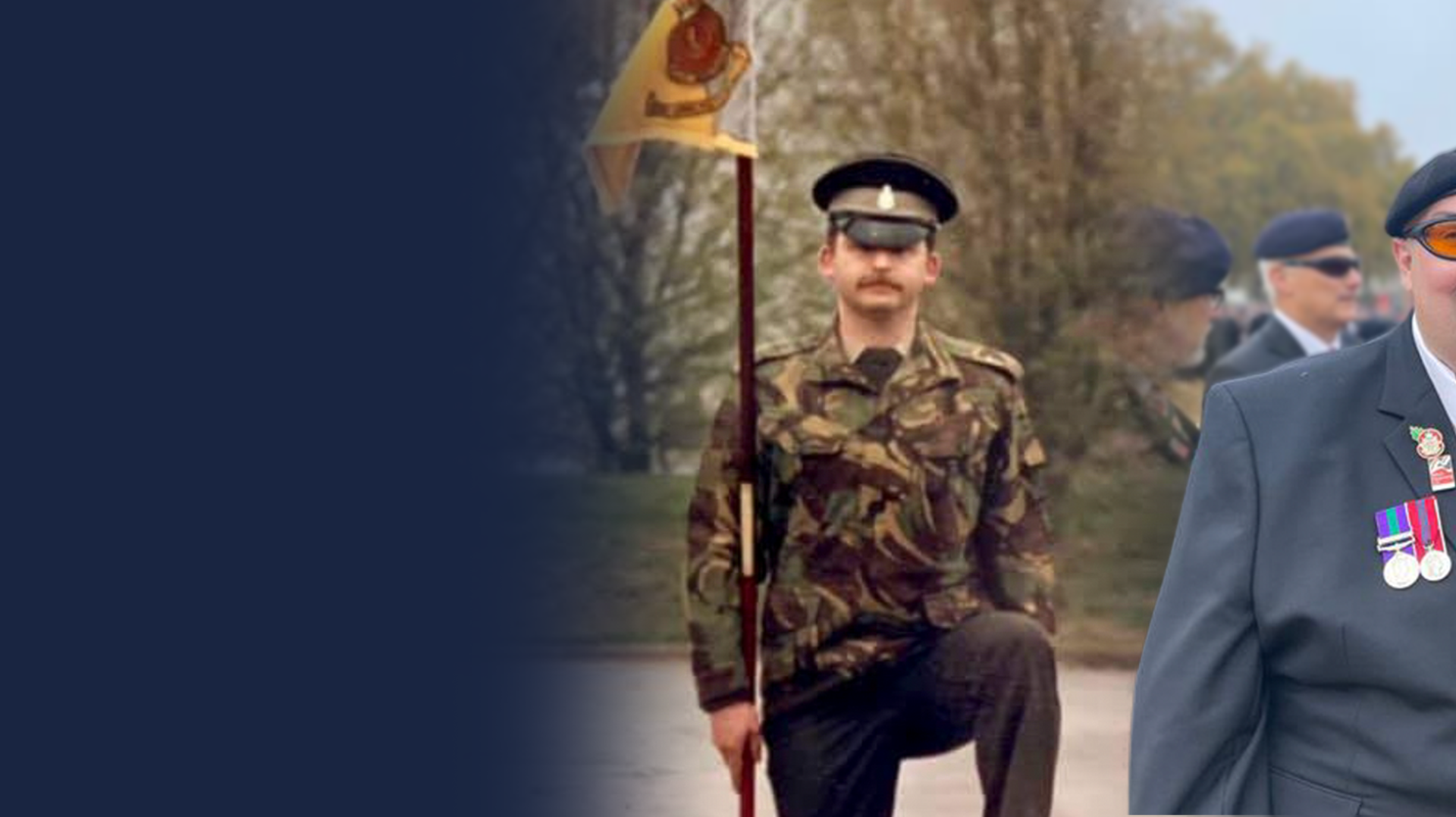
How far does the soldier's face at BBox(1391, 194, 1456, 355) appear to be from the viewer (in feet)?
7.42

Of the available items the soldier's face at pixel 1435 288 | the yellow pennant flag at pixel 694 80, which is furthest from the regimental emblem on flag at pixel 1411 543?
the yellow pennant flag at pixel 694 80

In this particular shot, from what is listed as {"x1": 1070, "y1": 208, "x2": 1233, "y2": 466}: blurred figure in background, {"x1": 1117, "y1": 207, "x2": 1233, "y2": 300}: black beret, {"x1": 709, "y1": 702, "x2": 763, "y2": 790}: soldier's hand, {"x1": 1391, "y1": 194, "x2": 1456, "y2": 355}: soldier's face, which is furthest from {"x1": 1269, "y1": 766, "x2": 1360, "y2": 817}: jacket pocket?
{"x1": 1117, "y1": 207, "x2": 1233, "y2": 300}: black beret

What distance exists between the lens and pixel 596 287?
4055mm

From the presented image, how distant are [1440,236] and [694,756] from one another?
A: 1.89 metres

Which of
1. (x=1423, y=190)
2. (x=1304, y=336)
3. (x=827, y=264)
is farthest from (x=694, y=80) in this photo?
(x=1304, y=336)

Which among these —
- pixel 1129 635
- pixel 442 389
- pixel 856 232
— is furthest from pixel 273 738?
pixel 1129 635

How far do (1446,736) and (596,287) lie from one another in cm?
211

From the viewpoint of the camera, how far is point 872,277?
3.77 m

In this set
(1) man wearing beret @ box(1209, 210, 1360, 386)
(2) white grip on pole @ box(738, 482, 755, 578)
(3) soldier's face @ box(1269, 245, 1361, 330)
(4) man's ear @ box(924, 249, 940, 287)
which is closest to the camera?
(2) white grip on pole @ box(738, 482, 755, 578)

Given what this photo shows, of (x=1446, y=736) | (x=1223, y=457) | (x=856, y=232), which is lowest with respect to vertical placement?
(x=1446, y=736)

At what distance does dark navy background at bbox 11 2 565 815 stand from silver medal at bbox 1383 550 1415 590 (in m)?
1.96

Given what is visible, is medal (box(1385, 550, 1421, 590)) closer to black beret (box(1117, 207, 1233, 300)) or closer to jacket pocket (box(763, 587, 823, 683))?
jacket pocket (box(763, 587, 823, 683))

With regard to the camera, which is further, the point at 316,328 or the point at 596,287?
the point at 596,287

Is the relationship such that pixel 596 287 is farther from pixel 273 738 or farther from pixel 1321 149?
pixel 1321 149
